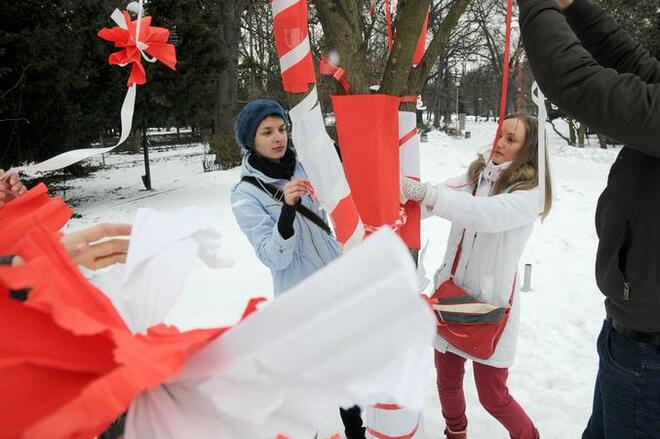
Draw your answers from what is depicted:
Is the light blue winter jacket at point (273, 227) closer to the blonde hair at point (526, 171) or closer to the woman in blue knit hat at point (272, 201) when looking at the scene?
the woman in blue knit hat at point (272, 201)

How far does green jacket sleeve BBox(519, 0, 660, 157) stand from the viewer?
3.69ft

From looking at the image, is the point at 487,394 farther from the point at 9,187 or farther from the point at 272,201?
the point at 9,187

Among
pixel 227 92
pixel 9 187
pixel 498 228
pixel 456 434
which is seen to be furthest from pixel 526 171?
pixel 227 92

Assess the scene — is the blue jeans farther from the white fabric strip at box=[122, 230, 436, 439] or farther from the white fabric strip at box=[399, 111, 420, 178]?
the white fabric strip at box=[122, 230, 436, 439]

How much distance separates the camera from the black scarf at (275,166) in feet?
6.97

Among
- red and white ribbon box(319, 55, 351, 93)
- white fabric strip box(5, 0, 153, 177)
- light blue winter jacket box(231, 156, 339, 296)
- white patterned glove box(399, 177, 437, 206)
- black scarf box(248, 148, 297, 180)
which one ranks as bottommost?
light blue winter jacket box(231, 156, 339, 296)

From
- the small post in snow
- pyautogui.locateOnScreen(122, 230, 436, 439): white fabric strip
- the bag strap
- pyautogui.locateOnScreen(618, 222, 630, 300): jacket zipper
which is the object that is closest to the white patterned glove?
the bag strap

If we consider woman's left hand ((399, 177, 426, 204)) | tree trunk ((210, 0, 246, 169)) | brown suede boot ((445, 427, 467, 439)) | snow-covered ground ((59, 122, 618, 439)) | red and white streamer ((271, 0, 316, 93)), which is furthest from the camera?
tree trunk ((210, 0, 246, 169))

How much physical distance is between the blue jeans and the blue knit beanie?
5.19 feet

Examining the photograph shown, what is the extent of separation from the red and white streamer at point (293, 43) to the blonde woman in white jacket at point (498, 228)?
663 mm

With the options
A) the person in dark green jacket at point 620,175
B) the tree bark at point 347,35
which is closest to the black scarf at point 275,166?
the tree bark at point 347,35

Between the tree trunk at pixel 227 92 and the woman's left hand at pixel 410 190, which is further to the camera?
the tree trunk at pixel 227 92

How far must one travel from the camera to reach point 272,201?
83.0 inches

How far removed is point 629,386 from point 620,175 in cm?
63
